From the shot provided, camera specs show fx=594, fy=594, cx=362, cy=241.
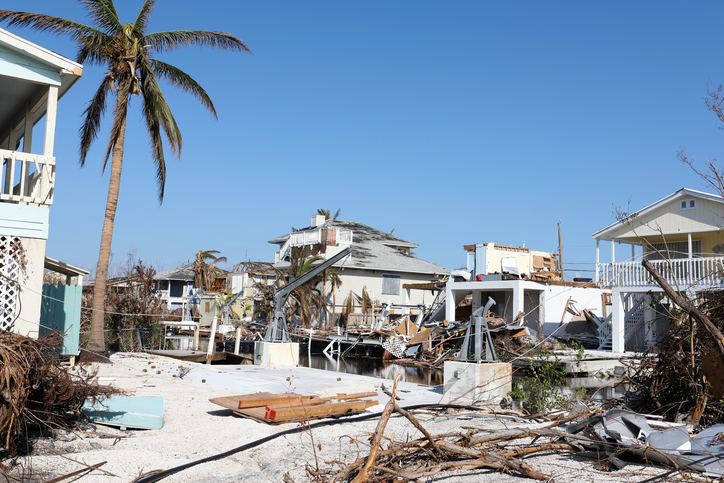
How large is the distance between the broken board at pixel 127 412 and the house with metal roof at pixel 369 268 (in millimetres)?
28316

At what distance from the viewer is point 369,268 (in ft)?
133

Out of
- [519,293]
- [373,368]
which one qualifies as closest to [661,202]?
[519,293]

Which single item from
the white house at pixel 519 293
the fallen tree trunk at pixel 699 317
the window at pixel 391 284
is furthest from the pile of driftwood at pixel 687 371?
the window at pixel 391 284

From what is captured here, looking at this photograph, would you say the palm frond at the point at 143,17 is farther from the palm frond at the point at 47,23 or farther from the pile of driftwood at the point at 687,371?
the pile of driftwood at the point at 687,371

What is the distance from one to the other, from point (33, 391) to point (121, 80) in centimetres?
1351

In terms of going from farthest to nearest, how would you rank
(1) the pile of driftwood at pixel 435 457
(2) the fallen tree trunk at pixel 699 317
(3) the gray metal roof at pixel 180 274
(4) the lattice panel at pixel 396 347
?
(3) the gray metal roof at pixel 180 274, (4) the lattice panel at pixel 396 347, (2) the fallen tree trunk at pixel 699 317, (1) the pile of driftwood at pixel 435 457

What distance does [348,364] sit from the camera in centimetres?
2634

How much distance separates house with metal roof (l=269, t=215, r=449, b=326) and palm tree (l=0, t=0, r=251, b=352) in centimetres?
1856

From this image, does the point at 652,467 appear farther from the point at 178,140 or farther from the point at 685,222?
the point at 685,222

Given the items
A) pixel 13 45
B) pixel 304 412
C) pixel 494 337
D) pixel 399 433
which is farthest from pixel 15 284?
pixel 494 337

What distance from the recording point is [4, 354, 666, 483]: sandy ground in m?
6.49

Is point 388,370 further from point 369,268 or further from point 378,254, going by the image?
point 378,254

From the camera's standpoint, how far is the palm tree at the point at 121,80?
17984 millimetres

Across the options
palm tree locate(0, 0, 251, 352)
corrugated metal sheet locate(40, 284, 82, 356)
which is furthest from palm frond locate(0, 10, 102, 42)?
corrugated metal sheet locate(40, 284, 82, 356)
